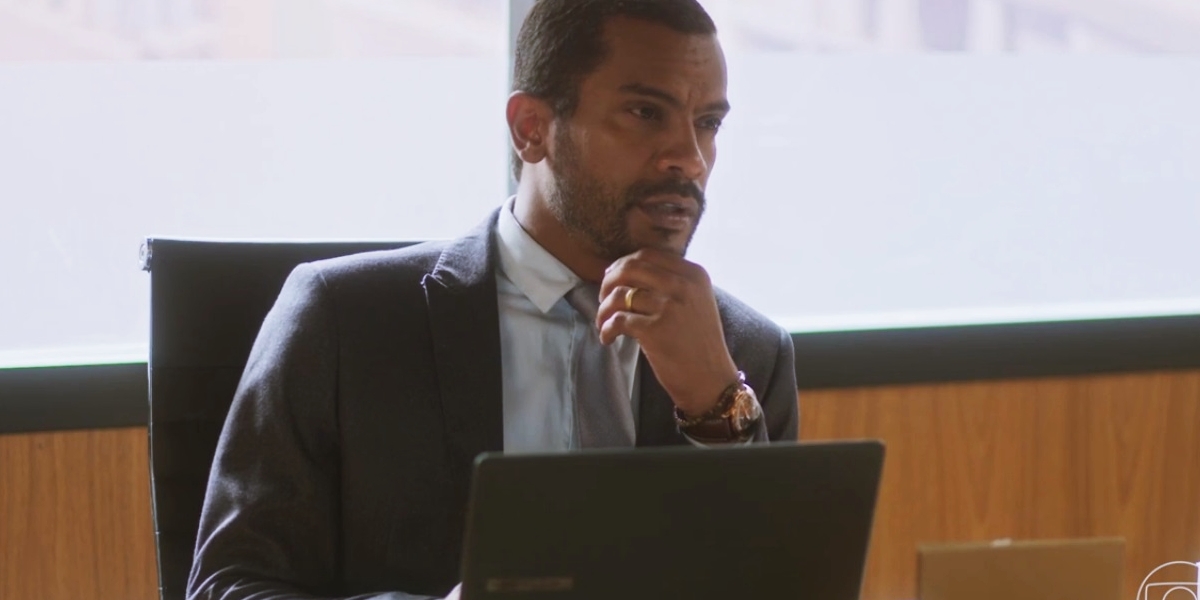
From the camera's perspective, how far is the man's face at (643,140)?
178 cm

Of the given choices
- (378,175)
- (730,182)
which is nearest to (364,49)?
Answer: (378,175)

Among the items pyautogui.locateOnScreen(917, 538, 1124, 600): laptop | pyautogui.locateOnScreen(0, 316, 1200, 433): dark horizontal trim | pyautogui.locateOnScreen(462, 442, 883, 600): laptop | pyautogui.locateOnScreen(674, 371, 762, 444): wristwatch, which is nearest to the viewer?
pyautogui.locateOnScreen(462, 442, 883, 600): laptop

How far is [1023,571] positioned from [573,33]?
90 centimetres

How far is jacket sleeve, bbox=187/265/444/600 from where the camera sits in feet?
5.09

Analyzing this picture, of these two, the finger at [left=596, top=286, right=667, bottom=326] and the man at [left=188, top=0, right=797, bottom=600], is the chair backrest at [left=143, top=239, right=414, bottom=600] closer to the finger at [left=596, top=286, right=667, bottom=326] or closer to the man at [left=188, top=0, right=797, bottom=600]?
the man at [left=188, top=0, right=797, bottom=600]

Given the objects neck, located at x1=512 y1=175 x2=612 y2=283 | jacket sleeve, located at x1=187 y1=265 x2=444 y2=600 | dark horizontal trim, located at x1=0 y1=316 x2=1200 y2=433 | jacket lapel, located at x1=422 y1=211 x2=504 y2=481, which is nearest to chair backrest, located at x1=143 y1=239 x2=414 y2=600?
jacket sleeve, located at x1=187 y1=265 x2=444 y2=600

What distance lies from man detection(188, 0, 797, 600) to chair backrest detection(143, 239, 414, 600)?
6 cm

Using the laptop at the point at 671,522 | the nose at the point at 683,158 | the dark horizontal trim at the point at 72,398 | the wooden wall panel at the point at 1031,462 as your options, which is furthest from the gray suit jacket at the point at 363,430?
the wooden wall panel at the point at 1031,462

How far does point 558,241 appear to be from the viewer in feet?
A: 6.05

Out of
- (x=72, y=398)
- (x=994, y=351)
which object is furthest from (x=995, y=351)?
(x=72, y=398)

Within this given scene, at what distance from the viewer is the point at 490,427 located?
5.61 feet

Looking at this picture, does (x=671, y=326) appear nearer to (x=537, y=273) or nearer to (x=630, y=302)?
(x=630, y=302)

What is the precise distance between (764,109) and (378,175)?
2.42ft

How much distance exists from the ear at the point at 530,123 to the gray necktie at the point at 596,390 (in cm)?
19
